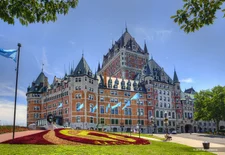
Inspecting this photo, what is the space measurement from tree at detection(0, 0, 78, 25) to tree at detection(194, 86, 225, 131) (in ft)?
229

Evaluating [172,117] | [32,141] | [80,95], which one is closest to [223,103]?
[172,117]

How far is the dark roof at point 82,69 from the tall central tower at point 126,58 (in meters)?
25.7

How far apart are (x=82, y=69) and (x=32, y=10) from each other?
222 ft

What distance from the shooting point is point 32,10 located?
32.0 ft

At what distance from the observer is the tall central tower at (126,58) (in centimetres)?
10269

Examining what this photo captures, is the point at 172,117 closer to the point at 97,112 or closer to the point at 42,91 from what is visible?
the point at 97,112

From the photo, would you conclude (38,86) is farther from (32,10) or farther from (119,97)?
(32,10)

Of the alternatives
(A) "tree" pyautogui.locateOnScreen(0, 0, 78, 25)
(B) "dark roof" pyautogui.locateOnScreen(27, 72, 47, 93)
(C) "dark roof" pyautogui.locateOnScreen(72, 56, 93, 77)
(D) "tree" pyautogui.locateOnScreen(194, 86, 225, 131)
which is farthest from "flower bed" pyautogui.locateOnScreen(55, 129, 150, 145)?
(B) "dark roof" pyautogui.locateOnScreen(27, 72, 47, 93)

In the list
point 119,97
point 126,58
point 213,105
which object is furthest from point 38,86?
point 213,105

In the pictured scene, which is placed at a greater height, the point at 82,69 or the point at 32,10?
the point at 82,69

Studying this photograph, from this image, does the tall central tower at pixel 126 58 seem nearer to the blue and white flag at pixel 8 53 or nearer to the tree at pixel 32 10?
the blue and white flag at pixel 8 53

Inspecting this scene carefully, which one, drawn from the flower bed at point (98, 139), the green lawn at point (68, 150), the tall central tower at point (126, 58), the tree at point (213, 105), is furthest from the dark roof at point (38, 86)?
the green lawn at point (68, 150)

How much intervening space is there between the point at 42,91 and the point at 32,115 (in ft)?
34.3

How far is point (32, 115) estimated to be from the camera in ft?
294
